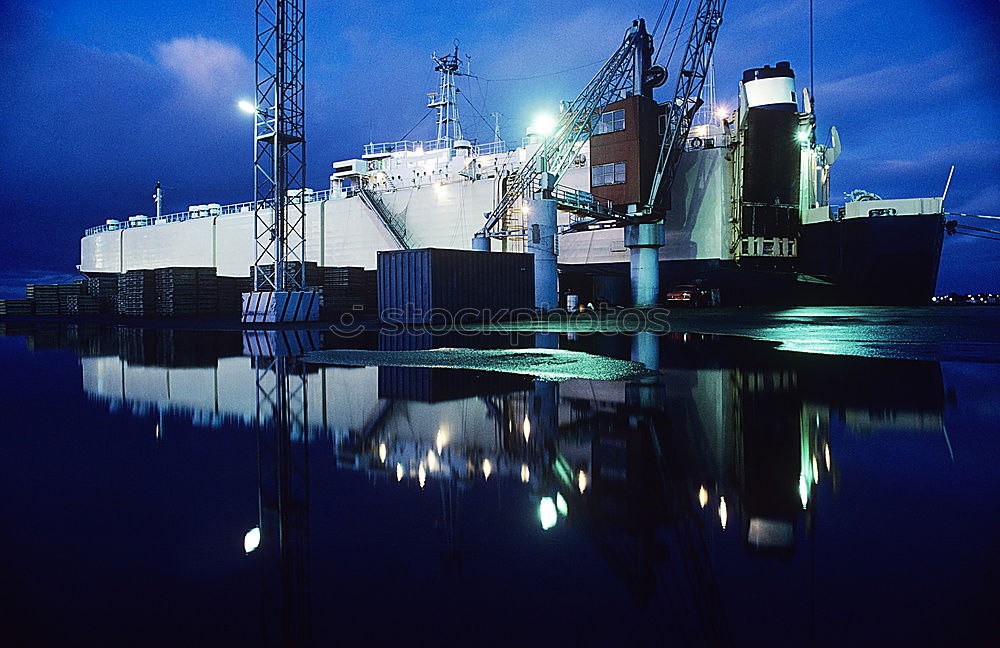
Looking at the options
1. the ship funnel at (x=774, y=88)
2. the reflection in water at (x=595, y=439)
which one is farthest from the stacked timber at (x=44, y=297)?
the ship funnel at (x=774, y=88)

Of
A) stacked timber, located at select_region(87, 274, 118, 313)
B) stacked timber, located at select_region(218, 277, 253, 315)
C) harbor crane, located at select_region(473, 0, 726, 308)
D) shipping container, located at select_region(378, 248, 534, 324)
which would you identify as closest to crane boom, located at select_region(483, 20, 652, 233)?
harbor crane, located at select_region(473, 0, 726, 308)

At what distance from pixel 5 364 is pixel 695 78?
41.5 meters

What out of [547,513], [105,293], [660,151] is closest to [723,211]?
[660,151]

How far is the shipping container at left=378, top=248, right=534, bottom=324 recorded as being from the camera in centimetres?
2739

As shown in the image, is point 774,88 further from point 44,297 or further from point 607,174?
point 44,297

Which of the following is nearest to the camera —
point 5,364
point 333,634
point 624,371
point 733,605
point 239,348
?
point 333,634

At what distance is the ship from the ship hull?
0.09 m

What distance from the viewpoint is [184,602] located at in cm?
254

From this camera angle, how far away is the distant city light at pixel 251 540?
311 centimetres

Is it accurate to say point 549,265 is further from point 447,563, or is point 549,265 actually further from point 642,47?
point 447,563

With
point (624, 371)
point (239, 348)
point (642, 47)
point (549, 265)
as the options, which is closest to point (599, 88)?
point (642, 47)

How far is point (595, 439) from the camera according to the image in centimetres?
544

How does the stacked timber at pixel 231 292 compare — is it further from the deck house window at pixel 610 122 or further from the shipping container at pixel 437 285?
the deck house window at pixel 610 122

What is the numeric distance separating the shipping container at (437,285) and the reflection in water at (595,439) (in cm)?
1585
